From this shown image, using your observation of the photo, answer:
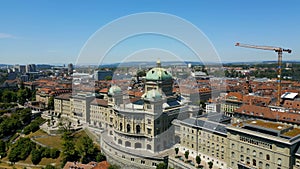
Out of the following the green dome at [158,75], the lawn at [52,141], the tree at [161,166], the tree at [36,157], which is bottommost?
the tree at [36,157]

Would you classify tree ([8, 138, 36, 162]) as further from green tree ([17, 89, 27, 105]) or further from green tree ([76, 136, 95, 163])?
green tree ([17, 89, 27, 105])

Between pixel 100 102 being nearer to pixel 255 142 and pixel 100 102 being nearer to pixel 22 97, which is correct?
pixel 255 142

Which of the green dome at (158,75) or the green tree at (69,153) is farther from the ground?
the green dome at (158,75)

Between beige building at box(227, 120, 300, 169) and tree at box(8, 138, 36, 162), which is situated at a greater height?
beige building at box(227, 120, 300, 169)

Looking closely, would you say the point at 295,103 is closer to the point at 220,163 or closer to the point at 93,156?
the point at 220,163

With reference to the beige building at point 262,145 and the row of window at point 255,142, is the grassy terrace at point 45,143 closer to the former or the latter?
the beige building at point 262,145

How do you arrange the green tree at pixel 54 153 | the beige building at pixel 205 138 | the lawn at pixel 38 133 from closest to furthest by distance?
the beige building at pixel 205 138
the green tree at pixel 54 153
the lawn at pixel 38 133

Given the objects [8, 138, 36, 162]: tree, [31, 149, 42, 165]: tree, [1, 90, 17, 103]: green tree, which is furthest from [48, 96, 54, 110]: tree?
[31, 149, 42, 165]: tree

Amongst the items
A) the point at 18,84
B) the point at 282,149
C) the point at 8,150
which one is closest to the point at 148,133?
the point at 282,149

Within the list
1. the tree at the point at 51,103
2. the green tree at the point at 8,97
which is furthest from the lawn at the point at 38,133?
the green tree at the point at 8,97
